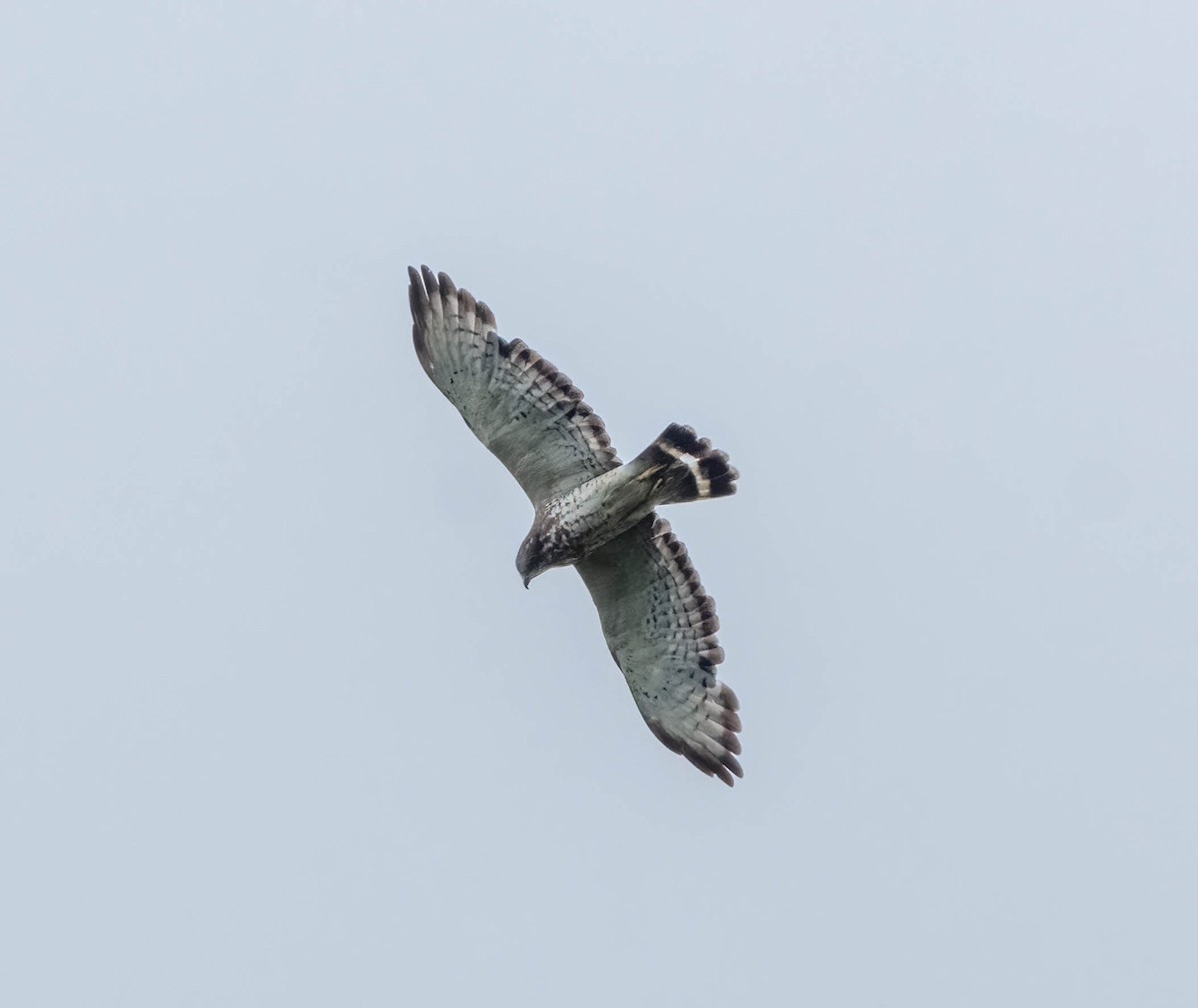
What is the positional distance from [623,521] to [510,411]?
1.02 metres

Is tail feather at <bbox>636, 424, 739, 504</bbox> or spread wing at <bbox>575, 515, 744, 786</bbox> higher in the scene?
tail feather at <bbox>636, 424, 739, 504</bbox>

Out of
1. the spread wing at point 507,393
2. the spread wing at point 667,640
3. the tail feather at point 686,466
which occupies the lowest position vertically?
the spread wing at point 667,640

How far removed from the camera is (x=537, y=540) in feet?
43.1

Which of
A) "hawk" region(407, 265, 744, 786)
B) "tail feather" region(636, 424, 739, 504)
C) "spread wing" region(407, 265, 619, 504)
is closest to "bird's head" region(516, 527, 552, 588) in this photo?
"hawk" region(407, 265, 744, 786)

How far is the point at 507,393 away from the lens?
13.3 meters

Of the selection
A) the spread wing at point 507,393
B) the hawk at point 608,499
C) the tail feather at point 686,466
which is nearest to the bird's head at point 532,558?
the hawk at point 608,499

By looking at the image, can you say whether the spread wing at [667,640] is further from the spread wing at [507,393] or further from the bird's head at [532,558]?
the spread wing at [507,393]

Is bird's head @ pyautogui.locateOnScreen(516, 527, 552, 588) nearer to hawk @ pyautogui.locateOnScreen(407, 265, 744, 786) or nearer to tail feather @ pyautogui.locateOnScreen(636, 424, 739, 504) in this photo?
hawk @ pyautogui.locateOnScreen(407, 265, 744, 786)

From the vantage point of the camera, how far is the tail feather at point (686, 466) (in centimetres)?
1288

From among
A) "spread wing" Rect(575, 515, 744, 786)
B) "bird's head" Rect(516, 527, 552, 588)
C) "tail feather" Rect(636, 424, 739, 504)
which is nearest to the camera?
"tail feather" Rect(636, 424, 739, 504)

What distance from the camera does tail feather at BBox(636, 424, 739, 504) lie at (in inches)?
507

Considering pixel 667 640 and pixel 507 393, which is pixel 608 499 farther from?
pixel 667 640

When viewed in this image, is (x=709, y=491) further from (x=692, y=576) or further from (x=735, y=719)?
(x=735, y=719)

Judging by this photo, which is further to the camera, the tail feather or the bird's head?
the bird's head
